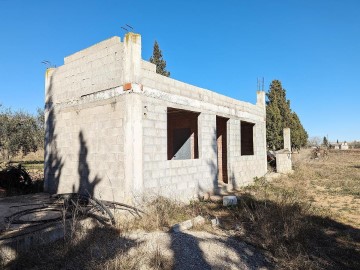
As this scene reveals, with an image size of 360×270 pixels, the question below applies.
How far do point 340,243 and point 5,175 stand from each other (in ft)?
34.7

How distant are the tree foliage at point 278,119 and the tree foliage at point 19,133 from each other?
76.8 ft

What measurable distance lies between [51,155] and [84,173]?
2013 mm

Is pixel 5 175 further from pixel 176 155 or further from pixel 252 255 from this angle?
pixel 252 255

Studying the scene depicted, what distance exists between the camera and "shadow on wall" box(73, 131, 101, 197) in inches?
299

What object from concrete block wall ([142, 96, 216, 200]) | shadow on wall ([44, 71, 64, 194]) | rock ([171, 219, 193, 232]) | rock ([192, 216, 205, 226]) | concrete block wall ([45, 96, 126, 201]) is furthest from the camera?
shadow on wall ([44, 71, 64, 194])

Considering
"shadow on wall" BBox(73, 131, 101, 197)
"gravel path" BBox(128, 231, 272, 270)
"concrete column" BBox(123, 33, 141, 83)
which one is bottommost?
"gravel path" BBox(128, 231, 272, 270)

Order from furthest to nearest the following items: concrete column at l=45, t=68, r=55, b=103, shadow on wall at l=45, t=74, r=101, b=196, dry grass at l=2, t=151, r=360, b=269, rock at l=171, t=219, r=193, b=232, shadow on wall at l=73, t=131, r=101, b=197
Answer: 1. concrete column at l=45, t=68, r=55, b=103
2. shadow on wall at l=45, t=74, r=101, b=196
3. shadow on wall at l=73, t=131, r=101, b=197
4. rock at l=171, t=219, r=193, b=232
5. dry grass at l=2, t=151, r=360, b=269

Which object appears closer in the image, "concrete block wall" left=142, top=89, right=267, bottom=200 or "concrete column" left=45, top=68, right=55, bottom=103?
"concrete block wall" left=142, top=89, right=267, bottom=200

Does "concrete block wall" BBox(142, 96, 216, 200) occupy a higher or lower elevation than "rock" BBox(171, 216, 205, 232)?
higher

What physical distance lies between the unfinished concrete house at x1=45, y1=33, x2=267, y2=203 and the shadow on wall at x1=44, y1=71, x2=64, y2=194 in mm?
32

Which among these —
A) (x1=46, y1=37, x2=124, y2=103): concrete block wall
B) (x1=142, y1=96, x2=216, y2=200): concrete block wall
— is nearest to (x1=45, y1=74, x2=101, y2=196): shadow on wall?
(x1=46, y1=37, x2=124, y2=103): concrete block wall

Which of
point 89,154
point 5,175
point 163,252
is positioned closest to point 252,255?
point 163,252

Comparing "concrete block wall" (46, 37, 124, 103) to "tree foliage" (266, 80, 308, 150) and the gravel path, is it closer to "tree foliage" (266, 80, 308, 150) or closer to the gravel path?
the gravel path

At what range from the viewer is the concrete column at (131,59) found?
268 inches
